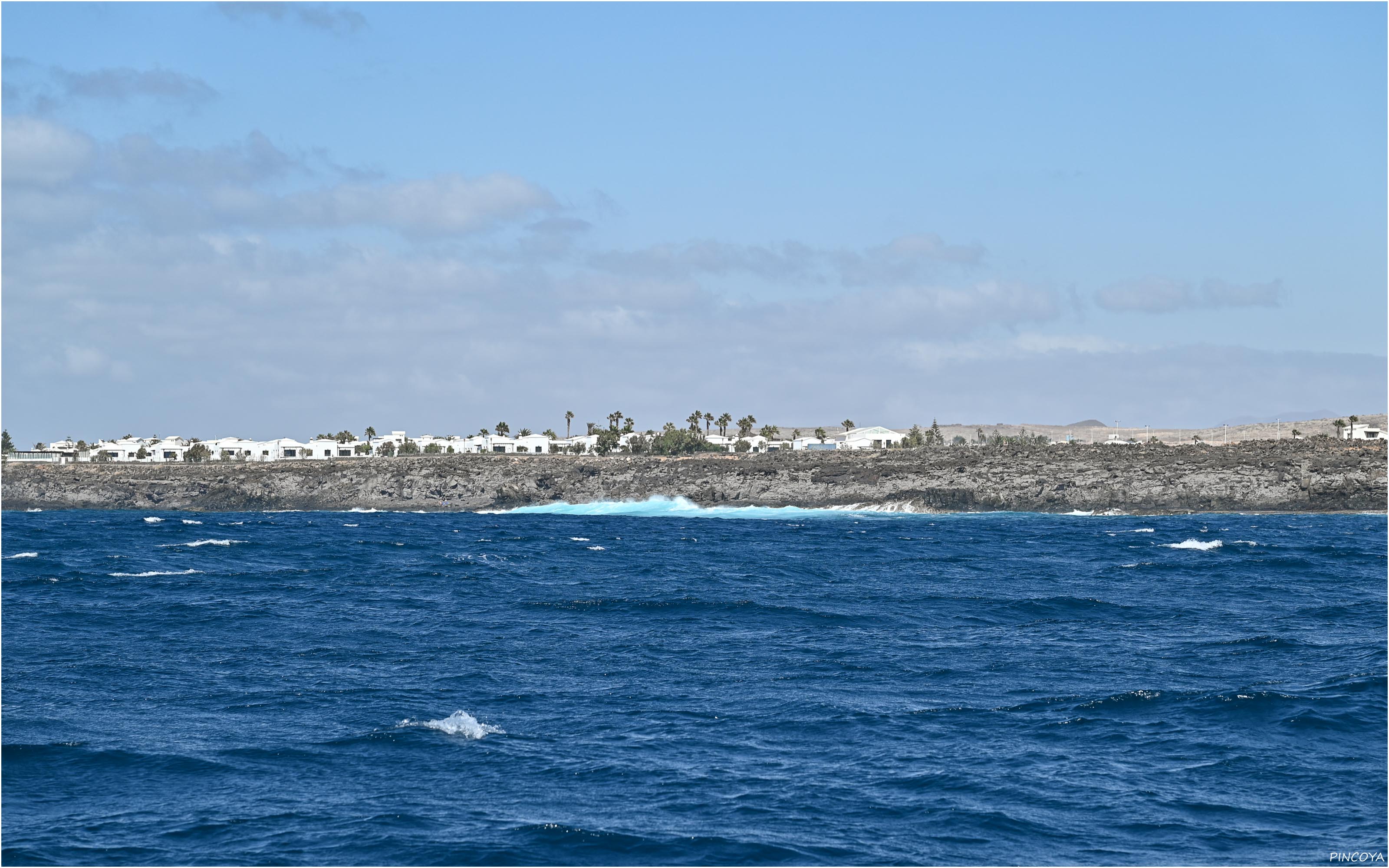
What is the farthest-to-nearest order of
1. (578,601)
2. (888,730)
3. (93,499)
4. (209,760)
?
(93,499)
(578,601)
(888,730)
(209,760)

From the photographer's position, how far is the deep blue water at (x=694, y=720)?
18672 millimetres

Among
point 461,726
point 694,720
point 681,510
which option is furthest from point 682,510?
point 461,726

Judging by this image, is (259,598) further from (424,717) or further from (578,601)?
(424,717)

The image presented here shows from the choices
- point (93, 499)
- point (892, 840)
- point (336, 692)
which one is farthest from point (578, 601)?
point (93, 499)

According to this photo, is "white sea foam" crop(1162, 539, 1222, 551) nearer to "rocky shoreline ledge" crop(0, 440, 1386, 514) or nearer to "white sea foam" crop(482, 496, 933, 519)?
"white sea foam" crop(482, 496, 933, 519)

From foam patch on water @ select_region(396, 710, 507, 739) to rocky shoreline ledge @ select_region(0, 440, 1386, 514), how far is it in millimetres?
124396

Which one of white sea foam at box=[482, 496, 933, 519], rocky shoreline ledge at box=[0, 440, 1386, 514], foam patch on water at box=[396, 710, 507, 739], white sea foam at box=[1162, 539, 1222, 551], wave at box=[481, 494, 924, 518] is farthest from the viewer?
wave at box=[481, 494, 924, 518]

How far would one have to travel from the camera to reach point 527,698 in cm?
2808

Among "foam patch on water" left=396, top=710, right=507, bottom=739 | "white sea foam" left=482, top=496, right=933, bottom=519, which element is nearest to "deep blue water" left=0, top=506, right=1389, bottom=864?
"foam patch on water" left=396, top=710, right=507, bottom=739

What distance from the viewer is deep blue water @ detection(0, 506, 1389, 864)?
18.7 meters

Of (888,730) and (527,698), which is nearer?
(888,730)

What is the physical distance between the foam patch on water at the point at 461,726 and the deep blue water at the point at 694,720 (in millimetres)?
79

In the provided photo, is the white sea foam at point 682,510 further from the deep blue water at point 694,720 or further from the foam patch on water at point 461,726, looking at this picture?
the foam patch on water at point 461,726

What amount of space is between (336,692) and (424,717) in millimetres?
4147
